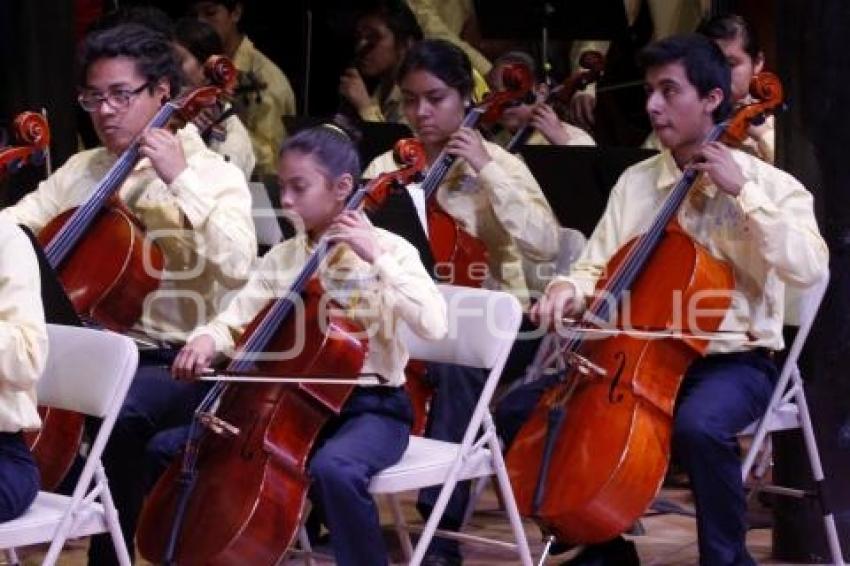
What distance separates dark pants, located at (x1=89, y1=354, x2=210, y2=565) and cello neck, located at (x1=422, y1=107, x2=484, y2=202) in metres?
0.80

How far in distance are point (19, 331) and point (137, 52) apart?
43.0 inches

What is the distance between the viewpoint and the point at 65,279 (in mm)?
3977

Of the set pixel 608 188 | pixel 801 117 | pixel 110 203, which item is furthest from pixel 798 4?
pixel 110 203

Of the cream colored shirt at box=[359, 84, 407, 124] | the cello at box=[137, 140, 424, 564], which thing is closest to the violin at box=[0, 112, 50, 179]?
the cello at box=[137, 140, 424, 564]

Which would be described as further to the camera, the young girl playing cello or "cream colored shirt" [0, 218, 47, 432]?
the young girl playing cello

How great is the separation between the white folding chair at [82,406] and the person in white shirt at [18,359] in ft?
0.16

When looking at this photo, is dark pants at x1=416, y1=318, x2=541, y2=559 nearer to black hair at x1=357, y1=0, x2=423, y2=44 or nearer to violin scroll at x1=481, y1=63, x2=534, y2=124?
violin scroll at x1=481, y1=63, x2=534, y2=124

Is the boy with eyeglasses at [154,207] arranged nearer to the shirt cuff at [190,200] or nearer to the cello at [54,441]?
the shirt cuff at [190,200]

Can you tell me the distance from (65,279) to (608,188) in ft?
4.60

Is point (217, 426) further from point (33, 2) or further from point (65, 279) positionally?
point (33, 2)

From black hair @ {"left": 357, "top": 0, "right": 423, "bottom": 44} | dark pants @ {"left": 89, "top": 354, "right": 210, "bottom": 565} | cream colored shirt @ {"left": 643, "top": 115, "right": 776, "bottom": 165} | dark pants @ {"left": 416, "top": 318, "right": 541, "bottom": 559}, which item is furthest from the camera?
black hair @ {"left": 357, "top": 0, "right": 423, "bottom": 44}

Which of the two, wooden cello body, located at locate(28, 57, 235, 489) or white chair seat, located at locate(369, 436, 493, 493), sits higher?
wooden cello body, located at locate(28, 57, 235, 489)

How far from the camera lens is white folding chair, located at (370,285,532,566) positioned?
3.69 m

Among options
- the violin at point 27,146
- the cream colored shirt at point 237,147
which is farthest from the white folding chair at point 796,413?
the cream colored shirt at point 237,147
